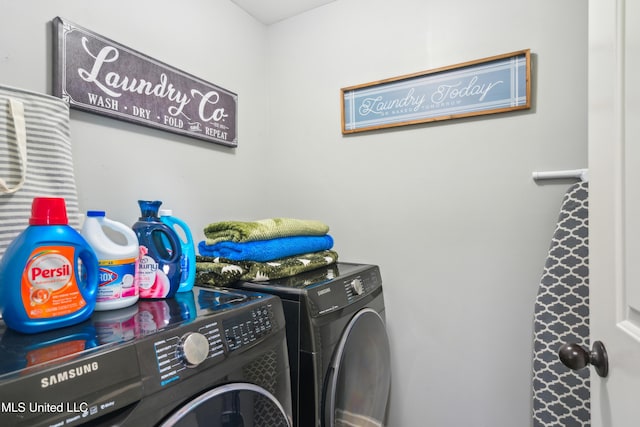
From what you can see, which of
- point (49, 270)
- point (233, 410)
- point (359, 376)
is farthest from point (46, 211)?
point (359, 376)

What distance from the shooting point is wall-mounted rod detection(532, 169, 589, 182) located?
1245 mm

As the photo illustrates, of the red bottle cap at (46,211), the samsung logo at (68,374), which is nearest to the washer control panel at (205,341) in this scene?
the samsung logo at (68,374)

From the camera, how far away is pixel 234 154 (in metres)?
1.80

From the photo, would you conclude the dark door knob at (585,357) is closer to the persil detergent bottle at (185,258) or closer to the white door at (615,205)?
the white door at (615,205)

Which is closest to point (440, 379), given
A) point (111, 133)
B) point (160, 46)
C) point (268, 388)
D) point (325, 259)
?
point (325, 259)

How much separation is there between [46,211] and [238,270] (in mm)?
602

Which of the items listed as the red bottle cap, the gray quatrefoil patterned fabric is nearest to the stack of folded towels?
the red bottle cap

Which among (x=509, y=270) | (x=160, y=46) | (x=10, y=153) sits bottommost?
(x=509, y=270)

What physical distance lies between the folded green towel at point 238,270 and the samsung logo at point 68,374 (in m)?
0.65

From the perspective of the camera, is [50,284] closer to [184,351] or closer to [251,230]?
[184,351]

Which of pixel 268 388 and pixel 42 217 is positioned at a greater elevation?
pixel 42 217

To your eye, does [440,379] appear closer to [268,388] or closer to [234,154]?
[268,388]

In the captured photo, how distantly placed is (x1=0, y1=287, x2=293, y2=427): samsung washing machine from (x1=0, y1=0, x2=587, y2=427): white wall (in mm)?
652

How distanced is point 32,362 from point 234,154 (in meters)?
1.37
